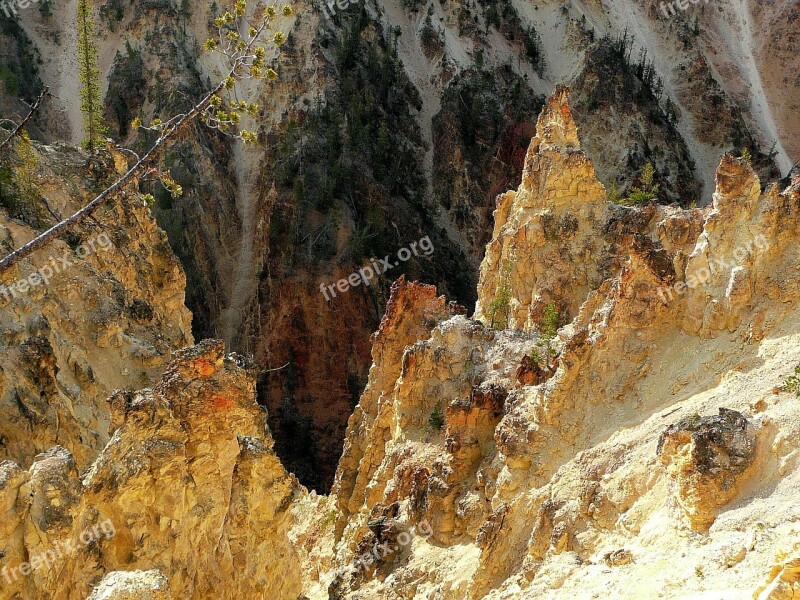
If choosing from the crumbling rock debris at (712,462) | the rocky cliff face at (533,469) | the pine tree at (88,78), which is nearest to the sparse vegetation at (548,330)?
the rocky cliff face at (533,469)

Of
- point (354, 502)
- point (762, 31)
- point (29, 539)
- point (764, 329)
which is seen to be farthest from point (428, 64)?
point (29, 539)

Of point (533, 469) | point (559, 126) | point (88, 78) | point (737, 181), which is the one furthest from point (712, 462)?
point (88, 78)

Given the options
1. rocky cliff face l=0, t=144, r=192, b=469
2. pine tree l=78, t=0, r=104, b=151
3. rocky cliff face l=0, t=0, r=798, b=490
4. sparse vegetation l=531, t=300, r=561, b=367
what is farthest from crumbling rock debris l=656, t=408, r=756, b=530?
rocky cliff face l=0, t=0, r=798, b=490

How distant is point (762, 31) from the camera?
59188 millimetres

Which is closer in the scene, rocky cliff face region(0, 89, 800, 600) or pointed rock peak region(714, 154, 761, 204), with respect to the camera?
rocky cliff face region(0, 89, 800, 600)

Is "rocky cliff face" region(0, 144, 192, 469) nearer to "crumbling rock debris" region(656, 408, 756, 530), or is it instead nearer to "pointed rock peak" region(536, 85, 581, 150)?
"crumbling rock debris" region(656, 408, 756, 530)

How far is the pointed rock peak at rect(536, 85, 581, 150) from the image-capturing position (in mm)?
23031

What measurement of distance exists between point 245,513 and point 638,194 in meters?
18.3

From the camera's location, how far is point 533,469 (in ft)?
43.8

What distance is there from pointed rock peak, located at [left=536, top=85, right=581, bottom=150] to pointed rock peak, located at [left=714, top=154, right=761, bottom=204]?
31.8ft

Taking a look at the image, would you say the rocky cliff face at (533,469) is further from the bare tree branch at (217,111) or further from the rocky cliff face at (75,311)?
the bare tree branch at (217,111)

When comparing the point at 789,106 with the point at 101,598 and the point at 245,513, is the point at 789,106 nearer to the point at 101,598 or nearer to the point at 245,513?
the point at 245,513

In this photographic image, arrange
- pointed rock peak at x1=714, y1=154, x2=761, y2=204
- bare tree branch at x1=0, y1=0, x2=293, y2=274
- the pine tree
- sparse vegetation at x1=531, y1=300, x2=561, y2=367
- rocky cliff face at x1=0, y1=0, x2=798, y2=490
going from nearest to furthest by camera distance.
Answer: bare tree branch at x1=0, y1=0, x2=293, y2=274 < pointed rock peak at x1=714, y1=154, x2=761, y2=204 < sparse vegetation at x1=531, y1=300, x2=561, y2=367 < the pine tree < rocky cliff face at x1=0, y1=0, x2=798, y2=490

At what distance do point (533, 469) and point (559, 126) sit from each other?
14.0 meters
